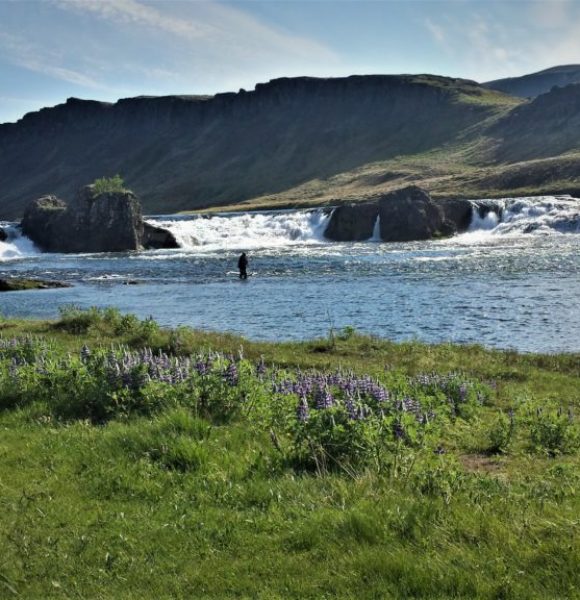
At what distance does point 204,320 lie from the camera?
110ft

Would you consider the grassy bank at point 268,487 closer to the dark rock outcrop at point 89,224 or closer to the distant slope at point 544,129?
the dark rock outcrop at point 89,224

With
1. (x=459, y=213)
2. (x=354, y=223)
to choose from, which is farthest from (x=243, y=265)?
(x=459, y=213)

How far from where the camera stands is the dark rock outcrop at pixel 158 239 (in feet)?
302

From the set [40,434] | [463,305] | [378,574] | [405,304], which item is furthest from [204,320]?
[378,574]

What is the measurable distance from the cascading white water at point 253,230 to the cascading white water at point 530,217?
21.8m

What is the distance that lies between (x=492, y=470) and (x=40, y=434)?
6.28 m

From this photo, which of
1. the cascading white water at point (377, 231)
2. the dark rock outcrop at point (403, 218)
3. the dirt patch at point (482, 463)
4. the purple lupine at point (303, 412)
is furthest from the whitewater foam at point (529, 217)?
the purple lupine at point (303, 412)

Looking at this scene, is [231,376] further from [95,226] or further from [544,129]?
[544,129]

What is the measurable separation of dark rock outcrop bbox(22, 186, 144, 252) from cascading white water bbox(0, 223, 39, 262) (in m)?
1.07

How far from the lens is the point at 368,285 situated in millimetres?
44438

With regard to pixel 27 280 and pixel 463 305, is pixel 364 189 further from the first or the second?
pixel 463 305

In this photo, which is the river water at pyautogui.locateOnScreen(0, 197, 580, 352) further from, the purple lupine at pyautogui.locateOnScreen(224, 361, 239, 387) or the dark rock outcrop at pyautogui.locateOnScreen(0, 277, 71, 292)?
the purple lupine at pyautogui.locateOnScreen(224, 361, 239, 387)

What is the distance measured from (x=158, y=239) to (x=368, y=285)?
5403 cm

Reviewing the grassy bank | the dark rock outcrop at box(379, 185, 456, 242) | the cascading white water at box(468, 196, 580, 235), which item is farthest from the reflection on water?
the grassy bank
